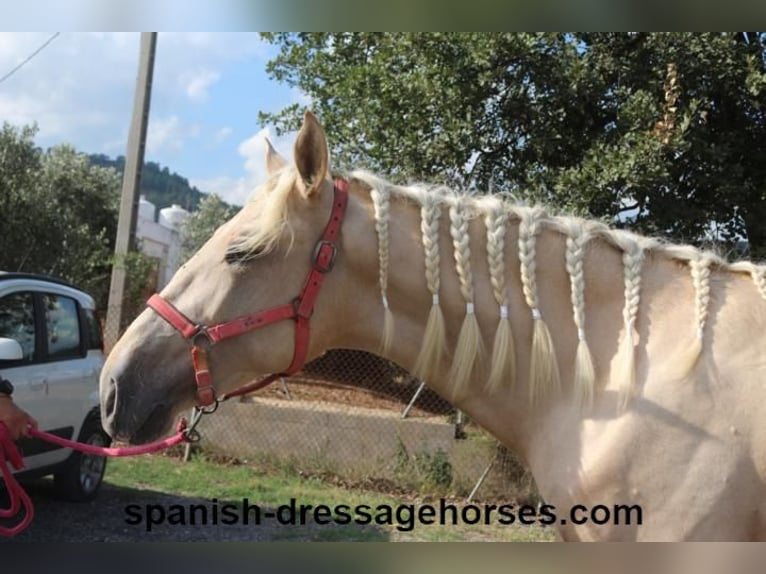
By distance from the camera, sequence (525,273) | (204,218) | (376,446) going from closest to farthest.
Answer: (525,273) → (376,446) → (204,218)

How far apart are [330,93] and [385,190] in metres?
5.00

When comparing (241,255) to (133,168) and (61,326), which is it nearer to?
(61,326)

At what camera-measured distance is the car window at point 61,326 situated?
605 cm

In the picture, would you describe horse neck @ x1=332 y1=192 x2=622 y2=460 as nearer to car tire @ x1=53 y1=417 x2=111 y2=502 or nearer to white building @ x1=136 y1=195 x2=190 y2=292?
car tire @ x1=53 y1=417 x2=111 y2=502

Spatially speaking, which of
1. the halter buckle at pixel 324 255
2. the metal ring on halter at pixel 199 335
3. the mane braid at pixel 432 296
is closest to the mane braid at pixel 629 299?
the mane braid at pixel 432 296

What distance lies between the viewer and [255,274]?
208 cm

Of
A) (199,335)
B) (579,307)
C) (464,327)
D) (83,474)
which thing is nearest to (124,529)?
(83,474)

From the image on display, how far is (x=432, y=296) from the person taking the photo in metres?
2.07

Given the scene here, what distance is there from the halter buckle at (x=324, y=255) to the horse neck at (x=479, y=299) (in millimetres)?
61

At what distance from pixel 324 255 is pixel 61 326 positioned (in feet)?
16.8

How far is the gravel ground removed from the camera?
18.5 feet

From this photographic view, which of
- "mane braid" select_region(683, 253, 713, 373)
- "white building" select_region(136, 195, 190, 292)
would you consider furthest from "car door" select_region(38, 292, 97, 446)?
"white building" select_region(136, 195, 190, 292)

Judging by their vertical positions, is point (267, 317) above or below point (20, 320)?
above

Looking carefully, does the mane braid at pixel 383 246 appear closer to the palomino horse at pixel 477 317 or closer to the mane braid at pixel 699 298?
the palomino horse at pixel 477 317
